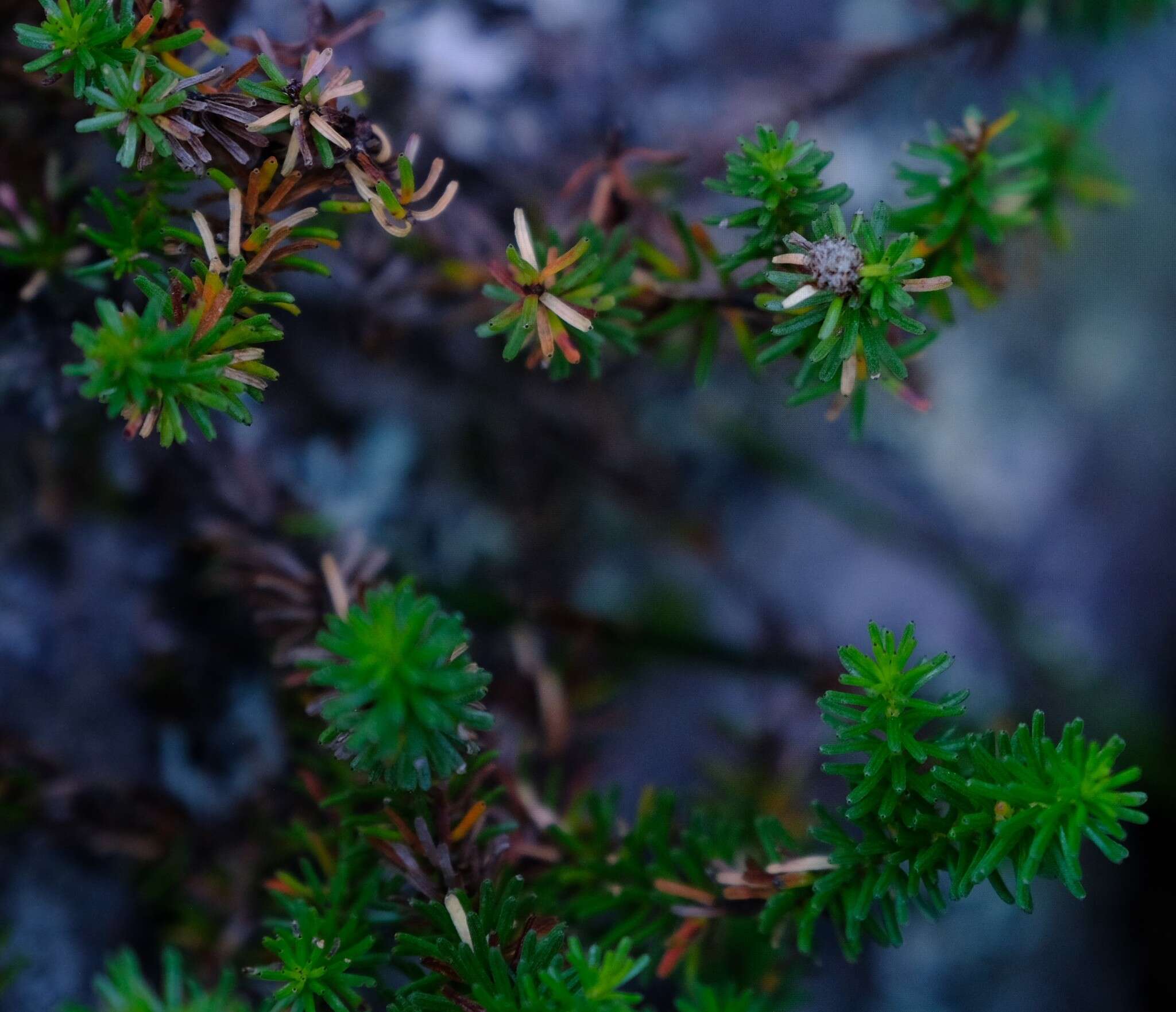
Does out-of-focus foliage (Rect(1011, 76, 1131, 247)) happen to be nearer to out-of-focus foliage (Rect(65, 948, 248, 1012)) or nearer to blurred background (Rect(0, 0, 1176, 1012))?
blurred background (Rect(0, 0, 1176, 1012))

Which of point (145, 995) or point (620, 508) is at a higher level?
point (620, 508)

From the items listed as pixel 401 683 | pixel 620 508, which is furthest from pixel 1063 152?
pixel 401 683

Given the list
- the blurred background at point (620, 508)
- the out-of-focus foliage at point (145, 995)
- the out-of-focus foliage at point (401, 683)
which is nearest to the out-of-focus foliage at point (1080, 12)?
the blurred background at point (620, 508)

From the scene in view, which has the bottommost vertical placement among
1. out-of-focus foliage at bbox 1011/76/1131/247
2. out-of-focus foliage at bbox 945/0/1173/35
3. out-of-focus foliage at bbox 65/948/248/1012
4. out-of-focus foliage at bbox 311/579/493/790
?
out-of-focus foliage at bbox 65/948/248/1012

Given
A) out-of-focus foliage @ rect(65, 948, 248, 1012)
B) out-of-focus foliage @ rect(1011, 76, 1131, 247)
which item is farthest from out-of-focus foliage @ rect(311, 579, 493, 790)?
out-of-focus foliage @ rect(1011, 76, 1131, 247)

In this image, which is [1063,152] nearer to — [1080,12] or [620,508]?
[1080,12]

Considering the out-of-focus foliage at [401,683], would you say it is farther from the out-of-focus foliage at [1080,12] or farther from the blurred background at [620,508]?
the out-of-focus foliage at [1080,12]

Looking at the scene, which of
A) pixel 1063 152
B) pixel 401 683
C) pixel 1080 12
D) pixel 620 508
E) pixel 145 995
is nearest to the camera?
pixel 401 683

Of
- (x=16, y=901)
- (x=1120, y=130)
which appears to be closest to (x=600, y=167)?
(x=16, y=901)
